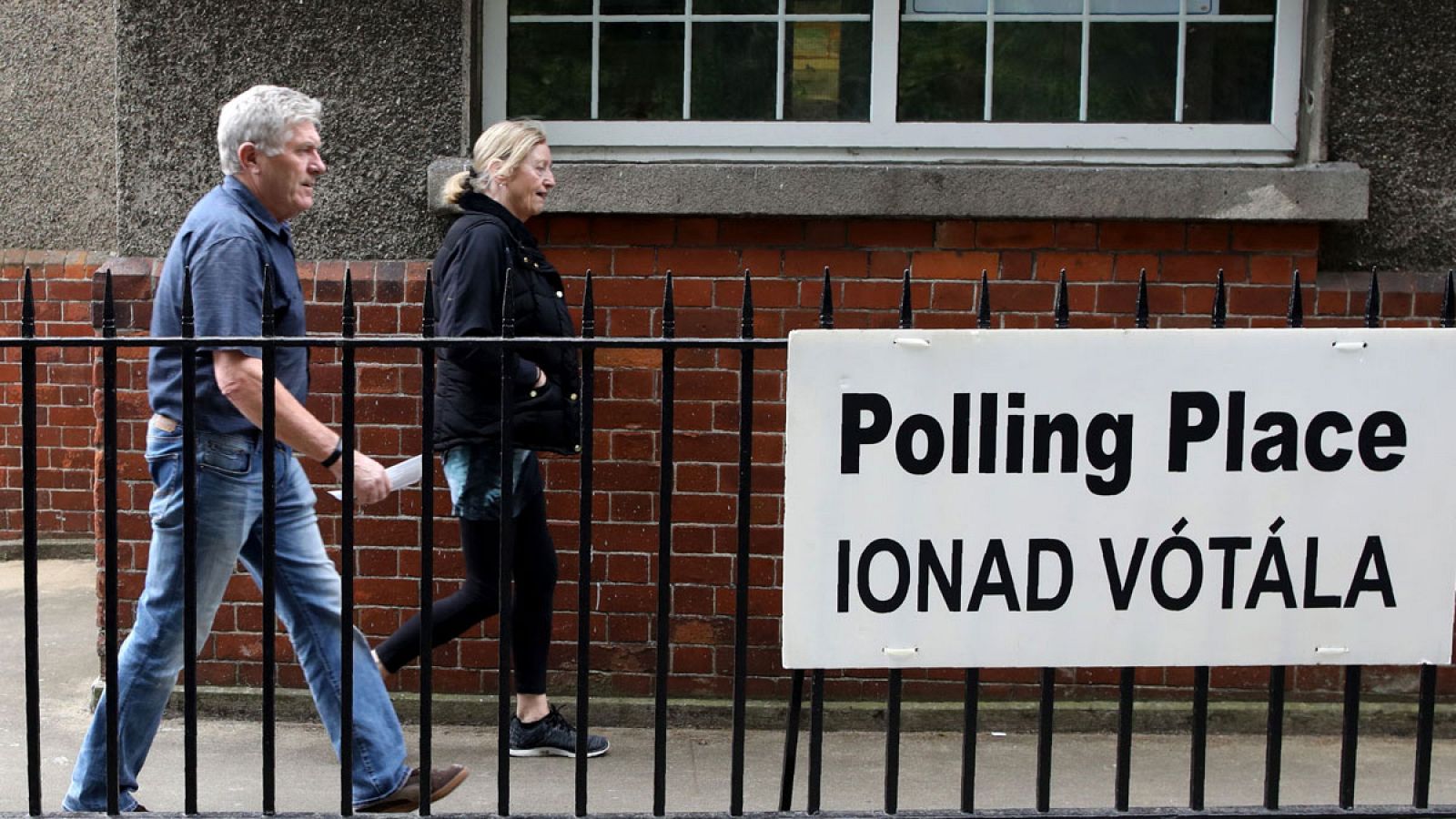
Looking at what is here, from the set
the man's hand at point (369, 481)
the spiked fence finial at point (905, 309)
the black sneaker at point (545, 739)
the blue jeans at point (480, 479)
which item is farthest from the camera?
the black sneaker at point (545, 739)

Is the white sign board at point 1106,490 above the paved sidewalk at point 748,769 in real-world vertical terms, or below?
above

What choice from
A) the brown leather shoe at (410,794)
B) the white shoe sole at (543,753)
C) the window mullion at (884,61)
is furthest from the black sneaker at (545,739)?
the window mullion at (884,61)

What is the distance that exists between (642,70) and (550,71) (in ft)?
0.97

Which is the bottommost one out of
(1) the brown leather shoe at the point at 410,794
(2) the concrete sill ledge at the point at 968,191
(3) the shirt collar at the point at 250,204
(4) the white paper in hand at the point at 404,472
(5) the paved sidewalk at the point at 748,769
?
(5) the paved sidewalk at the point at 748,769

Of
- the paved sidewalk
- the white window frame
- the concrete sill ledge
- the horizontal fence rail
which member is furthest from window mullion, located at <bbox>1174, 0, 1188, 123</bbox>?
the paved sidewalk

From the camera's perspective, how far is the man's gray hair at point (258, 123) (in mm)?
4082

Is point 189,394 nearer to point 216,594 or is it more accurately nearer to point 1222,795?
point 216,594

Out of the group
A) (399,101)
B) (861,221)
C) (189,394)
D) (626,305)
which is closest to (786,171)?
(861,221)

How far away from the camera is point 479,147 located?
479 cm

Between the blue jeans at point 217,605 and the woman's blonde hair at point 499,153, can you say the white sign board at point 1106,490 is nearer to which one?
the blue jeans at point 217,605

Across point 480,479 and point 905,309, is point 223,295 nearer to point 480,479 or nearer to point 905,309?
point 480,479

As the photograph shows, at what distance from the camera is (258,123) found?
408 cm

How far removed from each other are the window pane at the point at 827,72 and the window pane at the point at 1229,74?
3.32ft

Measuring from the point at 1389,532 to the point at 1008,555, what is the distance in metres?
0.84
